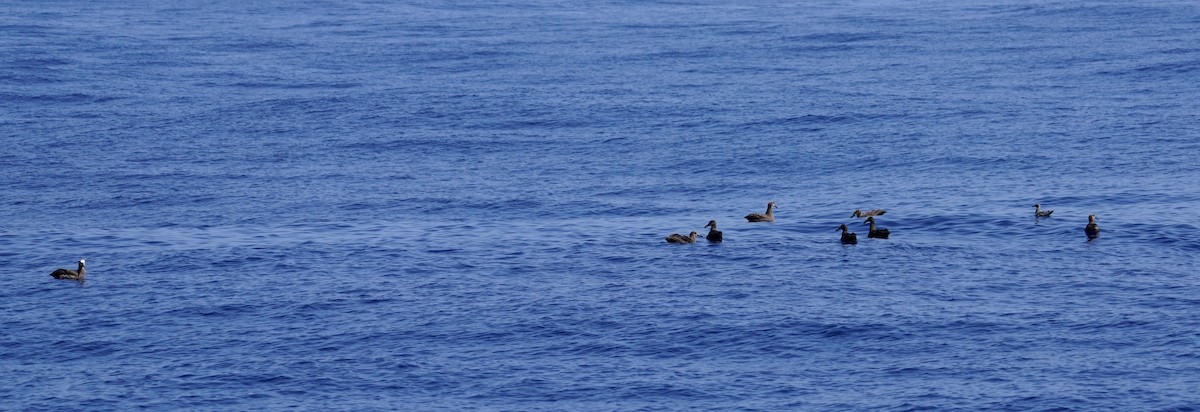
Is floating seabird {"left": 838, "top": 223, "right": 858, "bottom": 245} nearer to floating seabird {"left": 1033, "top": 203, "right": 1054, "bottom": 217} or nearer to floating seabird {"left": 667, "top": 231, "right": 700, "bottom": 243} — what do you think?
floating seabird {"left": 667, "top": 231, "right": 700, "bottom": 243}

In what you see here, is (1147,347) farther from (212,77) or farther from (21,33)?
(21,33)

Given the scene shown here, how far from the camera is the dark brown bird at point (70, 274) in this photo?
59.9 meters

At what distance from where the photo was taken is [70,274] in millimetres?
60125

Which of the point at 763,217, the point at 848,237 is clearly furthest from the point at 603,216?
the point at 848,237

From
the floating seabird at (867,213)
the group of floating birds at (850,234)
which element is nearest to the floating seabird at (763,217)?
the group of floating birds at (850,234)

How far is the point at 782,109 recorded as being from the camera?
10350 centimetres

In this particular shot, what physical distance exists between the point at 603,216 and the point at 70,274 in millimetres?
23082

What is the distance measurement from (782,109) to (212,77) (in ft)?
138

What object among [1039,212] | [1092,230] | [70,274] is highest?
[1039,212]

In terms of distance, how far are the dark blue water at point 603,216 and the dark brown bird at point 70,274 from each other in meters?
0.28

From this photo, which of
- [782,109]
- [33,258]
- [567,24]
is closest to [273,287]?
[33,258]

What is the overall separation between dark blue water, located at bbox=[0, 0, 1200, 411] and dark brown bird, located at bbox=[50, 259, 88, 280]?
Result: 28 cm

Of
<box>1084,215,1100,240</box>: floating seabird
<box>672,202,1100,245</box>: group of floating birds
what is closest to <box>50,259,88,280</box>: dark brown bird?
<box>672,202,1100,245</box>: group of floating birds

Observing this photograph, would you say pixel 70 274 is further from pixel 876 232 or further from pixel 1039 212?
pixel 1039 212
